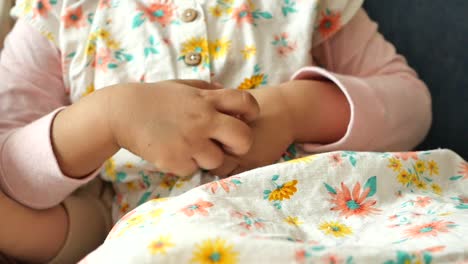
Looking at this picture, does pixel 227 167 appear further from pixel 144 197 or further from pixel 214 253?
pixel 214 253

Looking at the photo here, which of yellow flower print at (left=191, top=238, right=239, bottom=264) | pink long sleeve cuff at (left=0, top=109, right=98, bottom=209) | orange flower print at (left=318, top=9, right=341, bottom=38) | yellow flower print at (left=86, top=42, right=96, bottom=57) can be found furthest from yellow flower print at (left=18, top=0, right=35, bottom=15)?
yellow flower print at (left=191, top=238, right=239, bottom=264)

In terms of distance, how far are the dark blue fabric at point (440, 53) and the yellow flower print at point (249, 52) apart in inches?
12.9

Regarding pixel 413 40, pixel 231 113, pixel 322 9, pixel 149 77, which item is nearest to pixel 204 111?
pixel 231 113

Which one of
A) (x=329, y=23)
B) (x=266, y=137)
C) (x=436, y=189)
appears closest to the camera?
(x=436, y=189)

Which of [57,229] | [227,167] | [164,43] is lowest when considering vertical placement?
[57,229]

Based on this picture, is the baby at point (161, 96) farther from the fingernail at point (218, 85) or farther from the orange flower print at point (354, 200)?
the orange flower print at point (354, 200)

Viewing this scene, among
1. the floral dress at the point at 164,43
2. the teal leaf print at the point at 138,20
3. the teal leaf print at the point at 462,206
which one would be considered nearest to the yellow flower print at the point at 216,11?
the floral dress at the point at 164,43

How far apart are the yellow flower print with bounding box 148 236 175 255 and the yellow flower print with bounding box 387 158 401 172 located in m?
0.28

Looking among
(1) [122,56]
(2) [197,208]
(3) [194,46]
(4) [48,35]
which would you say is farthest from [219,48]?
(2) [197,208]

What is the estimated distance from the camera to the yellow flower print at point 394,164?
585 millimetres

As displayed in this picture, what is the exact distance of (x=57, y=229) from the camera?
70 centimetres

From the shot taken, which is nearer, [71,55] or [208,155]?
[208,155]

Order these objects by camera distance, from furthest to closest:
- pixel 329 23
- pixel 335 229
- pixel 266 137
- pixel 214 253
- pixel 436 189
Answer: pixel 329 23 → pixel 266 137 → pixel 436 189 → pixel 335 229 → pixel 214 253

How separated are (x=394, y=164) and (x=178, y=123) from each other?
0.81 ft
